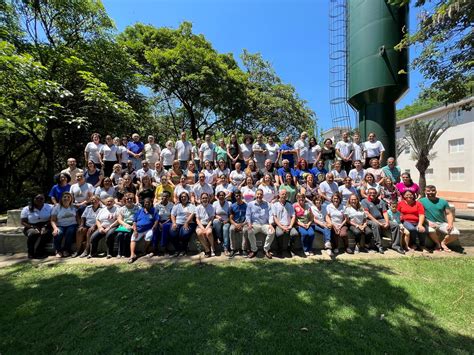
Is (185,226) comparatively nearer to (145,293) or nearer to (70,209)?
(145,293)

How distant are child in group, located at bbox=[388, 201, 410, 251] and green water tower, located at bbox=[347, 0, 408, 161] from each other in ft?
12.0

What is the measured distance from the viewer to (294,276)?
14.4 feet

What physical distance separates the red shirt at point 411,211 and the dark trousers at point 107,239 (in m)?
6.76

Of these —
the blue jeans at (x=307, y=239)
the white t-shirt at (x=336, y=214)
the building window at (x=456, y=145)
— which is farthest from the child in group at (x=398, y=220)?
the building window at (x=456, y=145)

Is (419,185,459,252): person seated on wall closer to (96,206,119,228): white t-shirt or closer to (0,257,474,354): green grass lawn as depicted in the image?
(0,257,474,354): green grass lawn

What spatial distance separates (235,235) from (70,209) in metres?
4.05

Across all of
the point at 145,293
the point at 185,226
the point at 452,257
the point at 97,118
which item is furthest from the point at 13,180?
the point at 452,257

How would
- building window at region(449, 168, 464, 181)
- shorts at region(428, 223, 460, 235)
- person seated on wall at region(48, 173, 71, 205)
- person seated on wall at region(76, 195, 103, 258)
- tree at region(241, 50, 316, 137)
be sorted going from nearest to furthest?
1. shorts at region(428, 223, 460, 235)
2. person seated on wall at region(76, 195, 103, 258)
3. person seated on wall at region(48, 173, 71, 205)
4. tree at region(241, 50, 316, 137)
5. building window at region(449, 168, 464, 181)

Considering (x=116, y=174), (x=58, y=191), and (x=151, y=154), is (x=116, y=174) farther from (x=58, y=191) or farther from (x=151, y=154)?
(x=58, y=191)

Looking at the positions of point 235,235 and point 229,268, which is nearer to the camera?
point 229,268

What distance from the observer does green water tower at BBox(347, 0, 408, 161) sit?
8.80 meters

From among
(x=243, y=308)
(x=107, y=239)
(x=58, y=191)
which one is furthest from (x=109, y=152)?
(x=243, y=308)

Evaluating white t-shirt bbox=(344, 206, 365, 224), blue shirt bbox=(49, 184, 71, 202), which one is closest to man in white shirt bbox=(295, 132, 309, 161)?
white t-shirt bbox=(344, 206, 365, 224)

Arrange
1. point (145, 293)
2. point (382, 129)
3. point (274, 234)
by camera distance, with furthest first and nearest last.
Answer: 1. point (382, 129)
2. point (274, 234)
3. point (145, 293)
